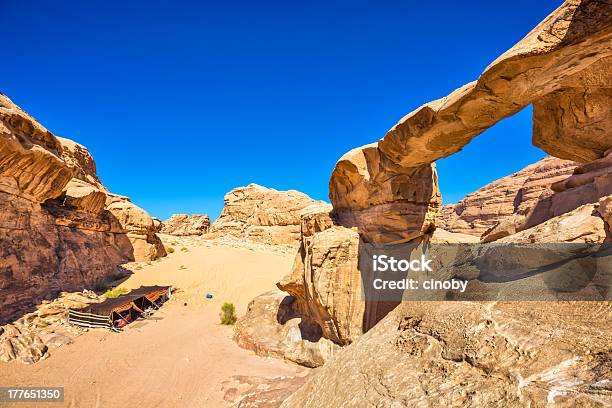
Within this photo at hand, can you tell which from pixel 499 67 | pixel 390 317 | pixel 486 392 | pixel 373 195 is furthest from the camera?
pixel 373 195

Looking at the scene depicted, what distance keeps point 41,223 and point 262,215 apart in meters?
22.5

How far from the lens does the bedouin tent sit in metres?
11.0

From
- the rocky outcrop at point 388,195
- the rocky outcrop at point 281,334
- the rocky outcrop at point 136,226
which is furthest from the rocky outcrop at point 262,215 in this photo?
A: the rocky outcrop at point 388,195

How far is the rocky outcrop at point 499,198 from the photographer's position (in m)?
28.1

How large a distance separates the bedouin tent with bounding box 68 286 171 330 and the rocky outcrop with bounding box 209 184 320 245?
1907 centimetres

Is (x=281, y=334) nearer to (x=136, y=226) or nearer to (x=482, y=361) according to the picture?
(x=482, y=361)

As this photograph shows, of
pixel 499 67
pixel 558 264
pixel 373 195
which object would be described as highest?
pixel 499 67

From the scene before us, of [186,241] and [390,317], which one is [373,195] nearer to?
[390,317]

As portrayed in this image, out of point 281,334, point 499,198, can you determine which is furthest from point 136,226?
point 499,198

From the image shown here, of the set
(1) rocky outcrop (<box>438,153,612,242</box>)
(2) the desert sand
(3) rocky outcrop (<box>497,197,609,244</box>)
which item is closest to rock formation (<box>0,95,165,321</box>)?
(2) the desert sand

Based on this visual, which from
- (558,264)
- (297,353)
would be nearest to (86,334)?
(297,353)

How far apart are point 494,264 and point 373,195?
5.10 m

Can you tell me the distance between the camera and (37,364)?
7.93m

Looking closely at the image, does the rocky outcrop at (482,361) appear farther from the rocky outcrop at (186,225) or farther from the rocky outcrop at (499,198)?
the rocky outcrop at (186,225)
